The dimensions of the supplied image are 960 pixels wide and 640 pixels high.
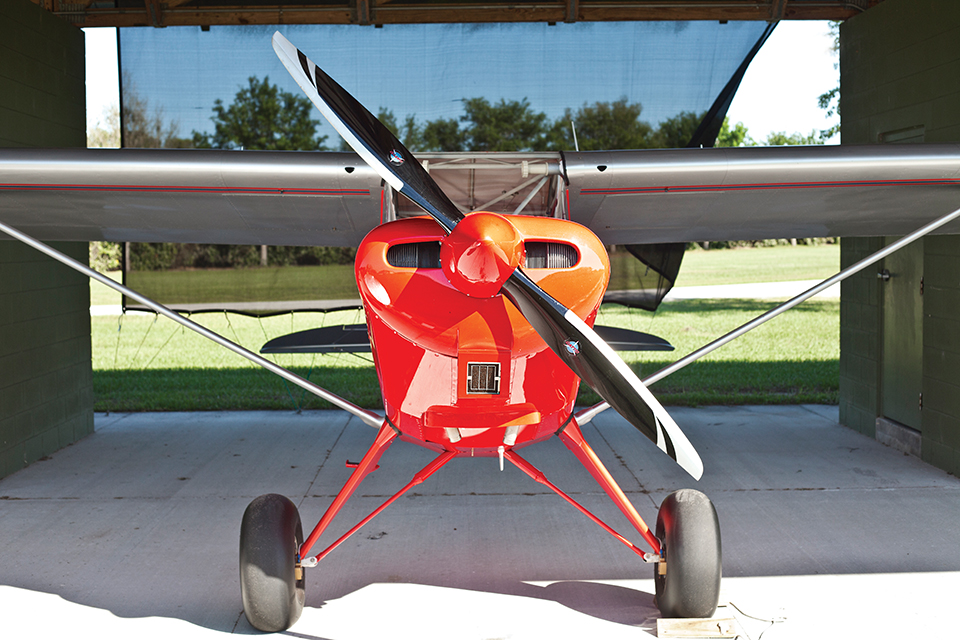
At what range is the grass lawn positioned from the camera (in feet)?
25.9

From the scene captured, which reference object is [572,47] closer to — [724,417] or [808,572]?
[724,417]

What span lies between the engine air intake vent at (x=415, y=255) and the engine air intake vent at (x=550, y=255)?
300 millimetres

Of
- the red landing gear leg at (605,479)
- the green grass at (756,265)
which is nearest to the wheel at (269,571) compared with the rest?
the red landing gear leg at (605,479)

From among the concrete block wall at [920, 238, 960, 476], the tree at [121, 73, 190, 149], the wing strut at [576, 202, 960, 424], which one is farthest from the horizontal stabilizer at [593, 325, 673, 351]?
the tree at [121, 73, 190, 149]

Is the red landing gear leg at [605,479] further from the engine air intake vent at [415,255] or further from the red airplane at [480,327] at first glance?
the engine air intake vent at [415,255]

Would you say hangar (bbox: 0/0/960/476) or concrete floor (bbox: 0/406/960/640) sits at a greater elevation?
hangar (bbox: 0/0/960/476)

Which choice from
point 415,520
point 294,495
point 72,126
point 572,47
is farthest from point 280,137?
point 415,520

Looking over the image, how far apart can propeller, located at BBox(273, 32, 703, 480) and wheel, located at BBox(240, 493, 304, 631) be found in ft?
4.80

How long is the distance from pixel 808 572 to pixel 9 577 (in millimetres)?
3868

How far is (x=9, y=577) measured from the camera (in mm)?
Answer: 3527

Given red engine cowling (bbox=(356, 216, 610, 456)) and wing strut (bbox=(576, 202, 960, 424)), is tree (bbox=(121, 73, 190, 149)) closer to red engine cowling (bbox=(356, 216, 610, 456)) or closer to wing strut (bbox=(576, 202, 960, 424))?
red engine cowling (bbox=(356, 216, 610, 456))

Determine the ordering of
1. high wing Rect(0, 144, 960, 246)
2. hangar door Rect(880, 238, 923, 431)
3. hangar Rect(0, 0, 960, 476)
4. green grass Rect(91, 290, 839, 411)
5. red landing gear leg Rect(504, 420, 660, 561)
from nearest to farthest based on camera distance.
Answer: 1. red landing gear leg Rect(504, 420, 660, 561)
2. high wing Rect(0, 144, 960, 246)
3. hangar Rect(0, 0, 960, 476)
4. hangar door Rect(880, 238, 923, 431)
5. green grass Rect(91, 290, 839, 411)

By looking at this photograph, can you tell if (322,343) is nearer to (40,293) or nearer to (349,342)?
(349,342)

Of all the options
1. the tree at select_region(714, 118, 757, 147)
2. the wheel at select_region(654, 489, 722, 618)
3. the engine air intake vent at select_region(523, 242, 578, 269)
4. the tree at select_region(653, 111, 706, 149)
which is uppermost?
the tree at select_region(714, 118, 757, 147)
